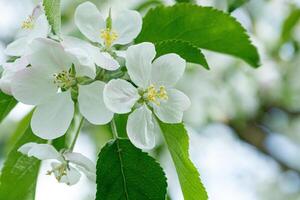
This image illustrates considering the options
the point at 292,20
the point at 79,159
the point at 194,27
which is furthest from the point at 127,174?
the point at 292,20

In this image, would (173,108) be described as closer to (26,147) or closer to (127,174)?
(127,174)

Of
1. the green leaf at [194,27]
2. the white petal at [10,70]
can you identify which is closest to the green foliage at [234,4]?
the green leaf at [194,27]

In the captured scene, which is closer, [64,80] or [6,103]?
[64,80]

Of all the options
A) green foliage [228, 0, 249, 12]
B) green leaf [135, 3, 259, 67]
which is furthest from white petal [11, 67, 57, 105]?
green foliage [228, 0, 249, 12]

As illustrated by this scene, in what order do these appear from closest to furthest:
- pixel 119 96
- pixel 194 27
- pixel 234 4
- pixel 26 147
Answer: pixel 119 96 < pixel 26 147 < pixel 194 27 < pixel 234 4

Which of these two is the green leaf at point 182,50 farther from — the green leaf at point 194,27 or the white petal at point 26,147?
the white petal at point 26,147

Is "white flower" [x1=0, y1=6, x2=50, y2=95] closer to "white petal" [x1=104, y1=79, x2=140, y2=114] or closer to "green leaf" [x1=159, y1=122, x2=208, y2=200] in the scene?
"white petal" [x1=104, y1=79, x2=140, y2=114]
